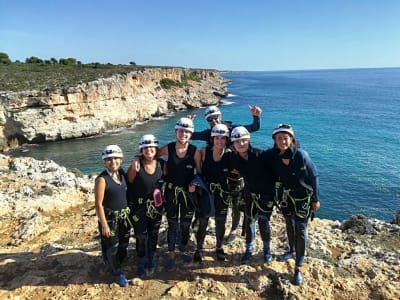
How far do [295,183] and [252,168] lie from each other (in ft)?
2.65

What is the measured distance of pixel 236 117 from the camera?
182 feet

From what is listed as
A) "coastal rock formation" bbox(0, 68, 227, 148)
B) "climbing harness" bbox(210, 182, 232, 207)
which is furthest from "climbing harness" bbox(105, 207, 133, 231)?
"coastal rock formation" bbox(0, 68, 227, 148)

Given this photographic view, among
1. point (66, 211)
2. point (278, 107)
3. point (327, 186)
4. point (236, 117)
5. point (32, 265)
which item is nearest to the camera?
point (32, 265)

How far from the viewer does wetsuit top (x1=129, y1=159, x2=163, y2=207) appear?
5672 millimetres

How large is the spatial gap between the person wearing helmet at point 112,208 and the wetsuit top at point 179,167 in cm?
89

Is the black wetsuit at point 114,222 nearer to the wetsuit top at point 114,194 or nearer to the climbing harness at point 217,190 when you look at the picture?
the wetsuit top at point 114,194

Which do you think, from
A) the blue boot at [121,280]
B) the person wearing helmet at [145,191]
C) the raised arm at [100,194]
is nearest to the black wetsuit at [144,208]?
the person wearing helmet at [145,191]

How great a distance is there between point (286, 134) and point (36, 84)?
41.9m

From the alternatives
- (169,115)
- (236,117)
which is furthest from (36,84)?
(236,117)

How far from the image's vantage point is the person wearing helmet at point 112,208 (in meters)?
5.34

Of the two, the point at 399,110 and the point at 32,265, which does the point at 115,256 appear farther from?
the point at 399,110

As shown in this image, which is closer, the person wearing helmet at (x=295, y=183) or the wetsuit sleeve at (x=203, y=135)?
the person wearing helmet at (x=295, y=183)

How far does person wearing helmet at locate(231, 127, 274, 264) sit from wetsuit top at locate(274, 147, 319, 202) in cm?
36

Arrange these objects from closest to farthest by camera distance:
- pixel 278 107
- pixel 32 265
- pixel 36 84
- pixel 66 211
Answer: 1. pixel 32 265
2. pixel 66 211
3. pixel 36 84
4. pixel 278 107
